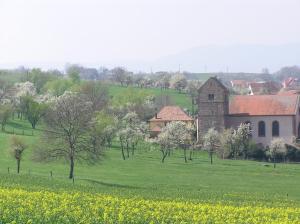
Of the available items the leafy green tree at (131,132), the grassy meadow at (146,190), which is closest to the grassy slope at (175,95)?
the leafy green tree at (131,132)

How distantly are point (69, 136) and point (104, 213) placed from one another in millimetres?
39845

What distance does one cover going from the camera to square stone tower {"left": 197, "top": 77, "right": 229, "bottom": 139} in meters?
106

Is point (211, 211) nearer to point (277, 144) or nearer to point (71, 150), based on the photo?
point (71, 150)

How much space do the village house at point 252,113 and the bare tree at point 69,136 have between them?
40996 millimetres

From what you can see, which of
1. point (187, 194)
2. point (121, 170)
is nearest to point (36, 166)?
point (121, 170)

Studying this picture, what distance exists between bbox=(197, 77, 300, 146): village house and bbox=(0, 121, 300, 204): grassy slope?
50.2 feet

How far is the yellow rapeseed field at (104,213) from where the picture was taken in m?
24.0

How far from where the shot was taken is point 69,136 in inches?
2554

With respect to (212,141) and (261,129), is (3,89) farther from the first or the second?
(261,129)

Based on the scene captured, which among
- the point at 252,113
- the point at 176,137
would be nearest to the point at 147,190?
the point at 176,137

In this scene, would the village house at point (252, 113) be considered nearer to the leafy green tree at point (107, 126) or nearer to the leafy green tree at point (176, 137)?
the leafy green tree at point (176, 137)

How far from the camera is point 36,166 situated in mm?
74000

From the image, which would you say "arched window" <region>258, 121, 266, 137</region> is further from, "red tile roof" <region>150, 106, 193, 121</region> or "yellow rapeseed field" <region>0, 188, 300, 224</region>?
"yellow rapeseed field" <region>0, 188, 300, 224</region>

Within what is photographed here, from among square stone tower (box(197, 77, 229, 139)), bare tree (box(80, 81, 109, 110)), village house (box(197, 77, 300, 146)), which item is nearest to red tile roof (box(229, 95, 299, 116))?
village house (box(197, 77, 300, 146))
